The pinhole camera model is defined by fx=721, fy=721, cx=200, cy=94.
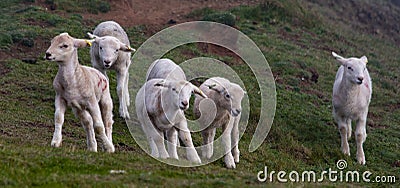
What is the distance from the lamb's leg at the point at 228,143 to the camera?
11.8 m

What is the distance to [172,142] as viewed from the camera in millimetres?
11336

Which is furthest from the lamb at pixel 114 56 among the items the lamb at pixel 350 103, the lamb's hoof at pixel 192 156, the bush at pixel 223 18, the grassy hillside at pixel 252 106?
the bush at pixel 223 18

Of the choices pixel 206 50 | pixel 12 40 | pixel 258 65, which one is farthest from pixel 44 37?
pixel 258 65

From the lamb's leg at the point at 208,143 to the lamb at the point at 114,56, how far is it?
2167 millimetres

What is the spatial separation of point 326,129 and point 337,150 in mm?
1686

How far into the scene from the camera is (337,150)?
14758mm

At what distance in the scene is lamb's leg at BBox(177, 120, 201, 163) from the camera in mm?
11141

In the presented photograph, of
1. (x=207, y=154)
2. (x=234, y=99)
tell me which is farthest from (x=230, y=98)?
(x=207, y=154)

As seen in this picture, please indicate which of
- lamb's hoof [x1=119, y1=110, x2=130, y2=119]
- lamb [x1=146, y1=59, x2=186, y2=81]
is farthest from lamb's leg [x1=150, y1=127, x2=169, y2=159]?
lamb's hoof [x1=119, y1=110, x2=130, y2=119]

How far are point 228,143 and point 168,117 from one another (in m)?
1.38

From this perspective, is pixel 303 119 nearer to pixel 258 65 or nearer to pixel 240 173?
pixel 258 65

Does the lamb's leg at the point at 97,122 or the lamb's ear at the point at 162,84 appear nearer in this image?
the lamb's leg at the point at 97,122

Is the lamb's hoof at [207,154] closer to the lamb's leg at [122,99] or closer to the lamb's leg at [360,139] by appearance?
the lamb's leg at [122,99]

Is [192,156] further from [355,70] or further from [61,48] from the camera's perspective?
[355,70]
